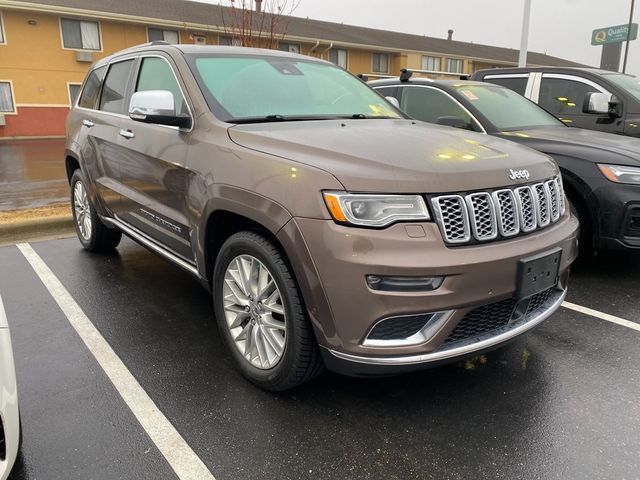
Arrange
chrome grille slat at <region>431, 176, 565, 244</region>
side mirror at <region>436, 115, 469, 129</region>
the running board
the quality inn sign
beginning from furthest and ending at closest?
the quality inn sign
side mirror at <region>436, 115, 469, 129</region>
the running board
chrome grille slat at <region>431, 176, 565, 244</region>

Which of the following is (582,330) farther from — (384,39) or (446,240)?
(384,39)

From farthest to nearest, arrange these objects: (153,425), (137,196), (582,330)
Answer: (137,196), (582,330), (153,425)

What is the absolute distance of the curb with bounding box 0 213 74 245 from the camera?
226 inches

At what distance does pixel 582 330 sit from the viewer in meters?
3.49

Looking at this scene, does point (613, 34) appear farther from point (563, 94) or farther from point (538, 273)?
point (538, 273)

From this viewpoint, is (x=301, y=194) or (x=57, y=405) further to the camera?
(x=57, y=405)

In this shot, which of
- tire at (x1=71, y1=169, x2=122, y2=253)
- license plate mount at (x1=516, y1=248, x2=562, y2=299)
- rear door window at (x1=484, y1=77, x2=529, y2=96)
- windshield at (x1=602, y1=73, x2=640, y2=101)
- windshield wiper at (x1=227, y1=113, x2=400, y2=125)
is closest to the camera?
license plate mount at (x1=516, y1=248, x2=562, y2=299)

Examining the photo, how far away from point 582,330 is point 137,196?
3.28 metres

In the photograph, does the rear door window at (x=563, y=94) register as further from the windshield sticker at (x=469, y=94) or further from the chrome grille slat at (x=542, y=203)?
the chrome grille slat at (x=542, y=203)

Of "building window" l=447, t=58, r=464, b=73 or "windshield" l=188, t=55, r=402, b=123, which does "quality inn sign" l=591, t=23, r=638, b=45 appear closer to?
"building window" l=447, t=58, r=464, b=73

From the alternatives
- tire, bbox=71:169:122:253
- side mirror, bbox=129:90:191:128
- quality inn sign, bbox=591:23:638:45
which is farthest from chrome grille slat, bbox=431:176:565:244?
quality inn sign, bbox=591:23:638:45

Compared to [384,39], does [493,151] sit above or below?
below

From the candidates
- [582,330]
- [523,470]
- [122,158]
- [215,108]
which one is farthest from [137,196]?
[582,330]

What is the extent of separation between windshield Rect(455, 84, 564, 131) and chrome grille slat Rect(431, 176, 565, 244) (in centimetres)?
271
